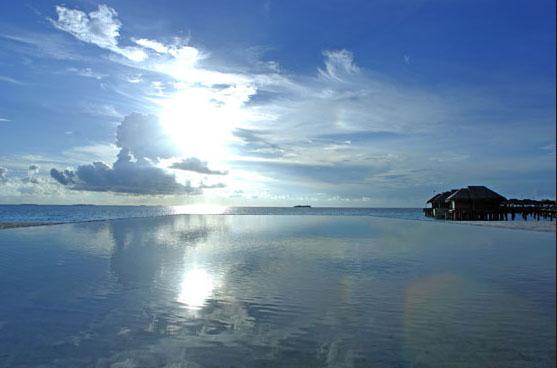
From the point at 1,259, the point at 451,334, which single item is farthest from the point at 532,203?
the point at 1,259

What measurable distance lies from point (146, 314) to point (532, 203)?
9240cm

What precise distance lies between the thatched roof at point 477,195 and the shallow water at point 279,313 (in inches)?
2050

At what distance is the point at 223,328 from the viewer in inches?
460

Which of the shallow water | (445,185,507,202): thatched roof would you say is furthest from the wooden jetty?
the shallow water

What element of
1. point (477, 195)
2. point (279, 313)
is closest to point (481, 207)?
point (477, 195)

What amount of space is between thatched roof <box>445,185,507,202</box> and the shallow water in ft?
171

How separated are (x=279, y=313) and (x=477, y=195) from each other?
7050 cm

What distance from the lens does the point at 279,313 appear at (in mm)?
13070

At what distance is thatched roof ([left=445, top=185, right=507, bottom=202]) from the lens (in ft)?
237

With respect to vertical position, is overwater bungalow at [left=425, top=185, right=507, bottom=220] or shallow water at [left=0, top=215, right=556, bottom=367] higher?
overwater bungalow at [left=425, top=185, right=507, bottom=220]

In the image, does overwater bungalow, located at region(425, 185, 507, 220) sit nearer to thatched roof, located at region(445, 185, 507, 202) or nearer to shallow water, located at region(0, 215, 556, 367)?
thatched roof, located at region(445, 185, 507, 202)

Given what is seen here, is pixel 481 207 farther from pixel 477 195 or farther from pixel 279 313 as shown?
pixel 279 313

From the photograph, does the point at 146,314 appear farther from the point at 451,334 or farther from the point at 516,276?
the point at 516,276

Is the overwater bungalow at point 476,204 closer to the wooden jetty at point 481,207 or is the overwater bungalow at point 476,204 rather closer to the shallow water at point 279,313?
the wooden jetty at point 481,207
